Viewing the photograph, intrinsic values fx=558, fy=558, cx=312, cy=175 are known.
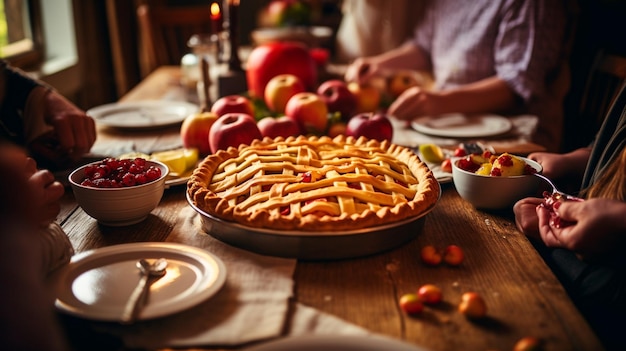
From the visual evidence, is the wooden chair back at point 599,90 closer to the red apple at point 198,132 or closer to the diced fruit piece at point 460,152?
the diced fruit piece at point 460,152

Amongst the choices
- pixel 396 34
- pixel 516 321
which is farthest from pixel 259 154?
pixel 396 34

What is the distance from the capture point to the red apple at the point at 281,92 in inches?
81.2

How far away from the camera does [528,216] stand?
116 cm

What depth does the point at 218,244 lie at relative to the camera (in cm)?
113

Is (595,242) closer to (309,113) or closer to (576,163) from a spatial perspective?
(576,163)

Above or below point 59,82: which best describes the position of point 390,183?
above

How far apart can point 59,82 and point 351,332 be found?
3.25 m

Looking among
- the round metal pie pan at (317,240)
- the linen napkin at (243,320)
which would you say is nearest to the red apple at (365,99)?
the round metal pie pan at (317,240)

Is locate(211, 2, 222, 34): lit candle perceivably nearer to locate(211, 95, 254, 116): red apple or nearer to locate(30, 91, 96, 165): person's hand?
locate(211, 95, 254, 116): red apple

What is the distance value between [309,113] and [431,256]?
89 centimetres

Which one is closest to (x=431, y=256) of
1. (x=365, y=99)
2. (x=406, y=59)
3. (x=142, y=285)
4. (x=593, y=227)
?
(x=593, y=227)

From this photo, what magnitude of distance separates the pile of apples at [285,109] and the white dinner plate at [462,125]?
0.73 ft

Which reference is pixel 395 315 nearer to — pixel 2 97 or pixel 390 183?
pixel 390 183

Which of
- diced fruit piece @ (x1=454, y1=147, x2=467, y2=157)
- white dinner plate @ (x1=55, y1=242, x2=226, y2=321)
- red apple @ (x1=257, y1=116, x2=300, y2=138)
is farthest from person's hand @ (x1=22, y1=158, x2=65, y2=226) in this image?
diced fruit piece @ (x1=454, y1=147, x2=467, y2=157)
